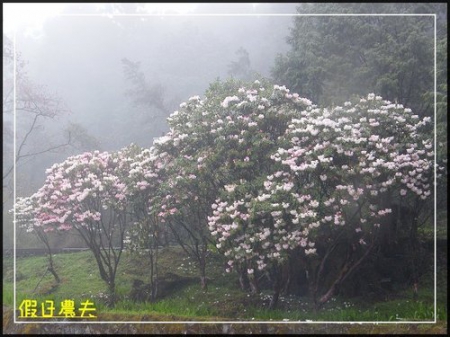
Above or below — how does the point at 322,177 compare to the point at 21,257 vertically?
above

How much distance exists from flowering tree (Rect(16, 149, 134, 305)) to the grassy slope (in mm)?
180

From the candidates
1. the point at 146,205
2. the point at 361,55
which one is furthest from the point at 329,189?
the point at 146,205

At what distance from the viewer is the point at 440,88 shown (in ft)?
19.0

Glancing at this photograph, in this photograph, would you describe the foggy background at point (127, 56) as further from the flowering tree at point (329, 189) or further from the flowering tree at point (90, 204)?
the flowering tree at point (329, 189)

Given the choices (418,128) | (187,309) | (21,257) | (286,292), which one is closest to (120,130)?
(21,257)

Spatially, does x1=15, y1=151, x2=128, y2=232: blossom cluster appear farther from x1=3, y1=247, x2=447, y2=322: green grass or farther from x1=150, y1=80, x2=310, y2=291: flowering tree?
x1=150, y1=80, x2=310, y2=291: flowering tree

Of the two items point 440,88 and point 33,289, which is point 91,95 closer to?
point 33,289

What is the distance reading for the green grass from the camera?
557 centimetres

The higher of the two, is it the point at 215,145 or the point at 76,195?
the point at 215,145

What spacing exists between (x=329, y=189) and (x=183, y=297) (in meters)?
2.11

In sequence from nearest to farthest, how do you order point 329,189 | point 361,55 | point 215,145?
point 329,189, point 215,145, point 361,55

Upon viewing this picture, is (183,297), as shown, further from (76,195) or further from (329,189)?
(329,189)

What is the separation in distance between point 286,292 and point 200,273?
106 cm

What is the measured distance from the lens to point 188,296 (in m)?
6.08
